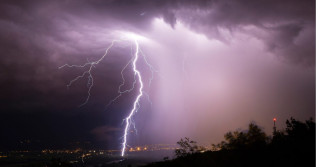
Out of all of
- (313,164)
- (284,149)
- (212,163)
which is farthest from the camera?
(212,163)

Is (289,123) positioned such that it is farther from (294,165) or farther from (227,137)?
(227,137)

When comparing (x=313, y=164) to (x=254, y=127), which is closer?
(x=313, y=164)

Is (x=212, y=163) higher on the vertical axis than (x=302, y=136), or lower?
lower

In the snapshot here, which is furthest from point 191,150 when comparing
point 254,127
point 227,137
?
point 254,127

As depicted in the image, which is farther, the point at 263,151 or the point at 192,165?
the point at 192,165
